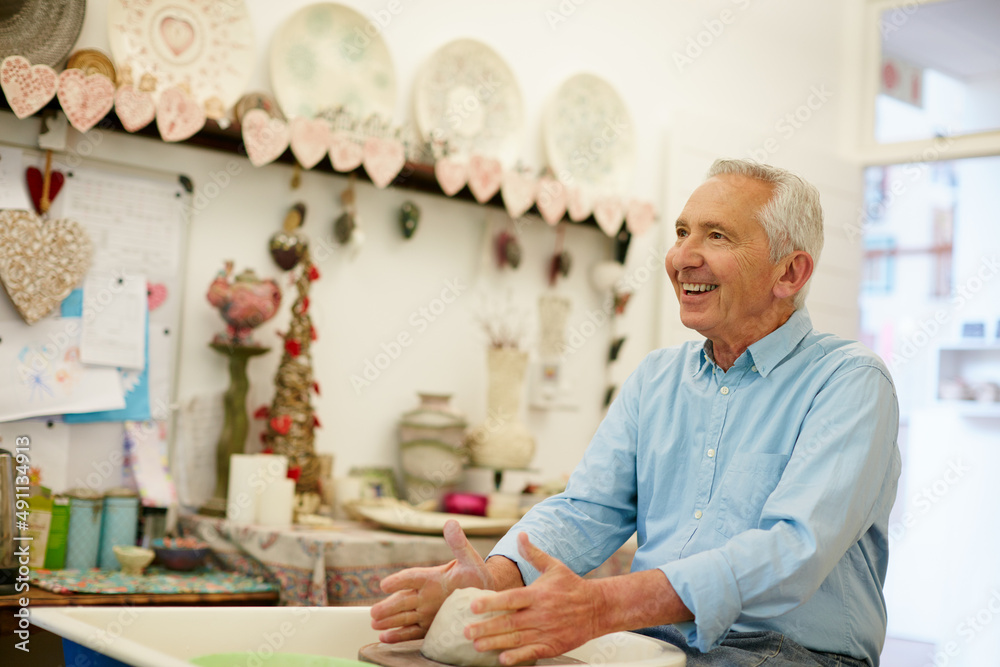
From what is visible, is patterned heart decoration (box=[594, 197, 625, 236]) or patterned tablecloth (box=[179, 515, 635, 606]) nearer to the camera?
patterned tablecloth (box=[179, 515, 635, 606])

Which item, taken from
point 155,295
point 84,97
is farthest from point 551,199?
point 84,97

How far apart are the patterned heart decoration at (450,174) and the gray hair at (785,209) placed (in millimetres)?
1439

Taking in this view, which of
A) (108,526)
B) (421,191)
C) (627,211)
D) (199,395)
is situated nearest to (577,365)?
(627,211)

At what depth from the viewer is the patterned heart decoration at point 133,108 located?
2230 mm

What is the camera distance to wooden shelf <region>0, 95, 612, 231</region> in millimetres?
2334

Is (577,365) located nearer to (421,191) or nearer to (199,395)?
(421,191)

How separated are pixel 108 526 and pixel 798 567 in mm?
1644

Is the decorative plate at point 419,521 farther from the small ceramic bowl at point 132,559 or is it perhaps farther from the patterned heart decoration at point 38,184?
the patterned heart decoration at point 38,184

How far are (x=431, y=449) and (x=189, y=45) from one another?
1.29 m

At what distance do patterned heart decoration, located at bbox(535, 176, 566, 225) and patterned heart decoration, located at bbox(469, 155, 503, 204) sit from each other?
0.18m

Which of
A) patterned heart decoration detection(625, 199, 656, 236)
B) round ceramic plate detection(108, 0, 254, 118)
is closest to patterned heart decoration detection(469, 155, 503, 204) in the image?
patterned heart decoration detection(625, 199, 656, 236)
